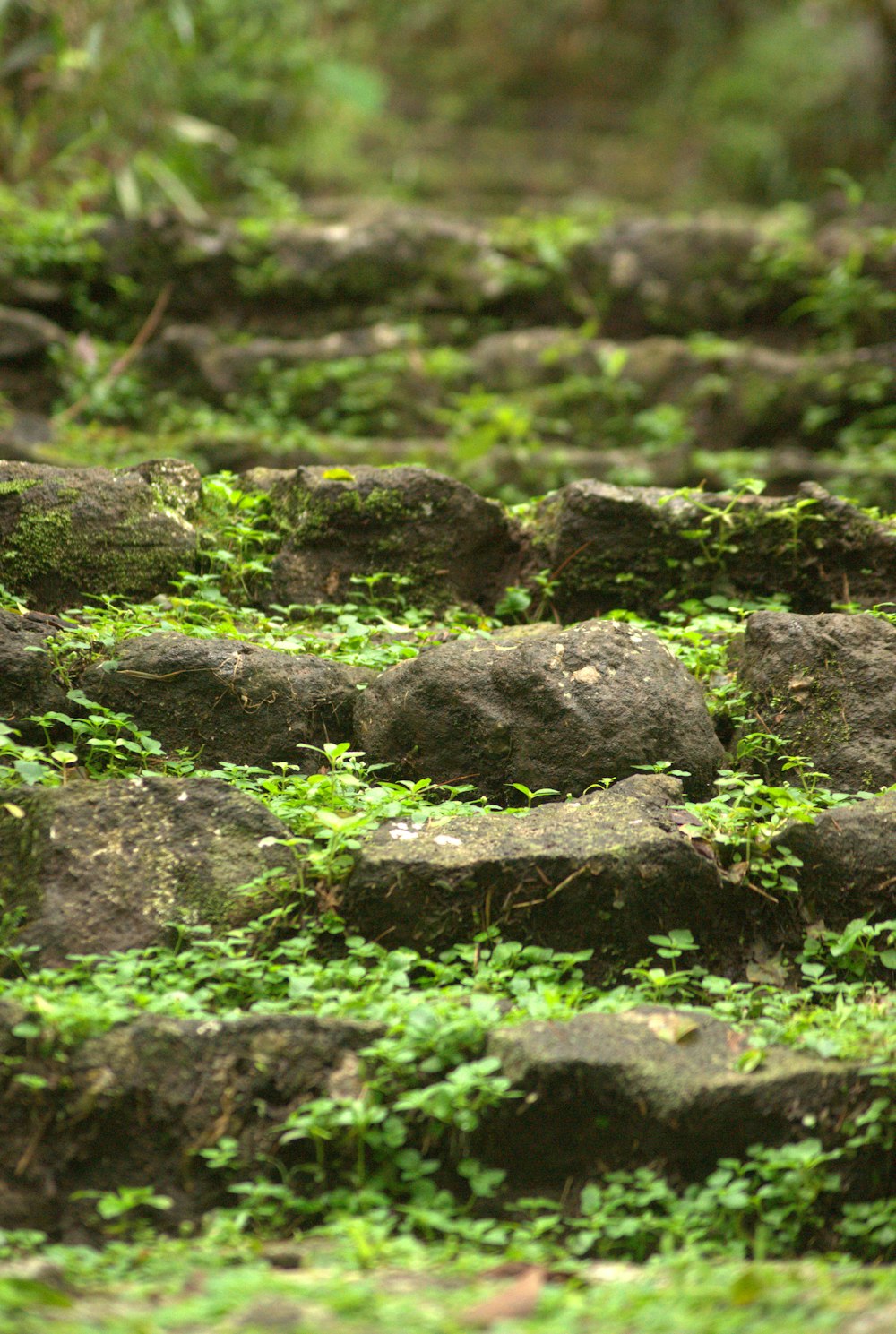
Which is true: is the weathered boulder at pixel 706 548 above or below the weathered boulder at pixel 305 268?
below

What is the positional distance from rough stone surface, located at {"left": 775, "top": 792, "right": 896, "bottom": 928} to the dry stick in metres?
6.35

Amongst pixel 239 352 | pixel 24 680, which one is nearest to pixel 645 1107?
pixel 24 680

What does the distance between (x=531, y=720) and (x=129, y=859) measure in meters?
1.45

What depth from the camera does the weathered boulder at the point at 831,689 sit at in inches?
160

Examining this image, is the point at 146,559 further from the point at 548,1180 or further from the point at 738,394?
the point at 738,394

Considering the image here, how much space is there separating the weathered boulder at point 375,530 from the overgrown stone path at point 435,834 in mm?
17

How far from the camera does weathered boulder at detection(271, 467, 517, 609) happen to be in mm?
5148

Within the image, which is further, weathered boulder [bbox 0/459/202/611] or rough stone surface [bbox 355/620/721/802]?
weathered boulder [bbox 0/459/202/611]

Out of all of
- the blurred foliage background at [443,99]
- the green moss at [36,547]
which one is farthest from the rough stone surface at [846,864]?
the blurred foliage background at [443,99]

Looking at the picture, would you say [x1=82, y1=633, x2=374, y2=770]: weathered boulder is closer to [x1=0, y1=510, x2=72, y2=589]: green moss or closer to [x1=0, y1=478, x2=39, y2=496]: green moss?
[x1=0, y1=510, x2=72, y2=589]: green moss

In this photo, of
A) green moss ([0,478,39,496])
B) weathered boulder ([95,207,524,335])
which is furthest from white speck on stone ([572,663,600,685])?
weathered boulder ([95,207,524,335])

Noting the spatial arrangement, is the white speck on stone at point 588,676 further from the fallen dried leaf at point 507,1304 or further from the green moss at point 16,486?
the green moss at point 16,486

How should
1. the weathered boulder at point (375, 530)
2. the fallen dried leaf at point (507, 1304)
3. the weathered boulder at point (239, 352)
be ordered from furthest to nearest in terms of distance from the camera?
1. the weathered boulder at point (239, 352)
2. the weathered boulder at point (375, 530)
3. the fallen dried leaf at point (507, 1304)

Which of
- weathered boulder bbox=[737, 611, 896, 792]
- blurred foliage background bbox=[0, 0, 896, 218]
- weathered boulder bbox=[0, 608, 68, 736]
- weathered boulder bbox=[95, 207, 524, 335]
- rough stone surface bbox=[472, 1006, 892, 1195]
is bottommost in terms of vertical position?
rough stone surface bbox=[472, 1006, 892, 1195]
